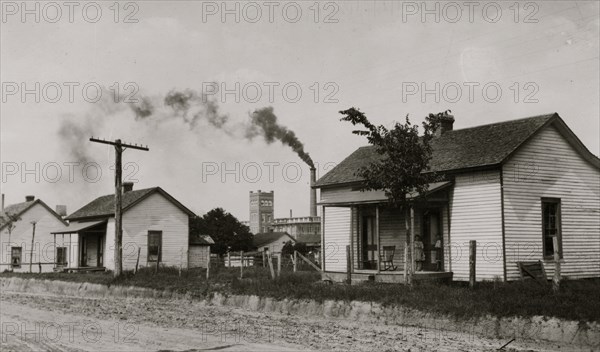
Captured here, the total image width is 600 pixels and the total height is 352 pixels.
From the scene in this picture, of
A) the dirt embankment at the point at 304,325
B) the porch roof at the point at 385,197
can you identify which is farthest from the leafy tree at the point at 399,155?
the dirt embankment at the point at 304,325

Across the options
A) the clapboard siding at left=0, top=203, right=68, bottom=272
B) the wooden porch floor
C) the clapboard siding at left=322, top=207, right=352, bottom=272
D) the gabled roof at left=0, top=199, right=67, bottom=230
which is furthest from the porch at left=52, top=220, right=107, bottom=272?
the wooden porch floor

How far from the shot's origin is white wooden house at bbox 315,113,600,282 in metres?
20.0

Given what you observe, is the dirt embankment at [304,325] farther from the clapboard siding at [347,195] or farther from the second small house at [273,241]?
the second small house at [273,241]

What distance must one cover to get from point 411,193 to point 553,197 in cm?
584

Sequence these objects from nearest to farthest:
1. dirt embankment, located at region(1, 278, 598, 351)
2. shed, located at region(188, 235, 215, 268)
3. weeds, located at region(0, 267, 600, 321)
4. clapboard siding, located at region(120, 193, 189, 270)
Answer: dirt embankment, located at region(1, 278, 598, 351), weeds, located at region(0, 267, 600, 321), clapboard siding, located at region(120, 193, 189, 270), shed, located at region(188, 235, 215, 268)

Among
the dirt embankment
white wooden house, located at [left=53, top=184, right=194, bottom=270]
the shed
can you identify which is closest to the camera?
the dirt embankment

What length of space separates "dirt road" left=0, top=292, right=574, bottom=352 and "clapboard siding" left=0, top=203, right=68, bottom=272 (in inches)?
1178

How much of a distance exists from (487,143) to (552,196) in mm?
2820

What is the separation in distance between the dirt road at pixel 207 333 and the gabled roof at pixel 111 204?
1775cm

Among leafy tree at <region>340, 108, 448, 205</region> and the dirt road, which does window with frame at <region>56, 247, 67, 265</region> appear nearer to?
the dirt road

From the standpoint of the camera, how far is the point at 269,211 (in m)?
122

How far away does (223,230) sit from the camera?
77188 mm

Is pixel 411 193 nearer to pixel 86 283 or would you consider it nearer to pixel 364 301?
pixel 364 301

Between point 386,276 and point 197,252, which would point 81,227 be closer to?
point 197,252
